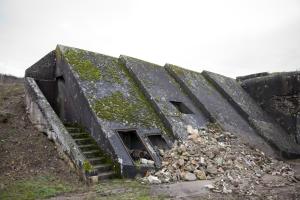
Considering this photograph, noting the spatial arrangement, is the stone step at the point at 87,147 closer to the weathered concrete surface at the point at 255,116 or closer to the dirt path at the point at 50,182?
the dirt path at the point at 50,182

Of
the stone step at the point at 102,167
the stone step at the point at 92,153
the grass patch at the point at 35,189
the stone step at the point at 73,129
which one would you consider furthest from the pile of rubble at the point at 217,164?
the stone step at the point at 73,129

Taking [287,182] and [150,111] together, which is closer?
[287,182]

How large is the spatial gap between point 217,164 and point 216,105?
497 cm

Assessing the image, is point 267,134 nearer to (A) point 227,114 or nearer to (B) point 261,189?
(A) point 227,114

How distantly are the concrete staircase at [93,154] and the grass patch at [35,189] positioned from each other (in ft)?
2.81

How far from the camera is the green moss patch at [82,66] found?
10.3 metres

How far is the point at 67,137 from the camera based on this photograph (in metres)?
8.26

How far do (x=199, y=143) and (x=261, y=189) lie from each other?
2.83m

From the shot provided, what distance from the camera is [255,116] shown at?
50.0 feet

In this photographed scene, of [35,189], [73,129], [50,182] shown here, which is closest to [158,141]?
[73,129]

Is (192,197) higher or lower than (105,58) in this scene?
lower

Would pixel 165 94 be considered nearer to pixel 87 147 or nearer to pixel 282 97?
pixel 87 147

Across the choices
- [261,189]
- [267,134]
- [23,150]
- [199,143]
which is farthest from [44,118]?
[267,134]

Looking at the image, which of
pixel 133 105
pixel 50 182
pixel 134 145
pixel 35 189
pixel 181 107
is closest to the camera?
pixel 35 189
